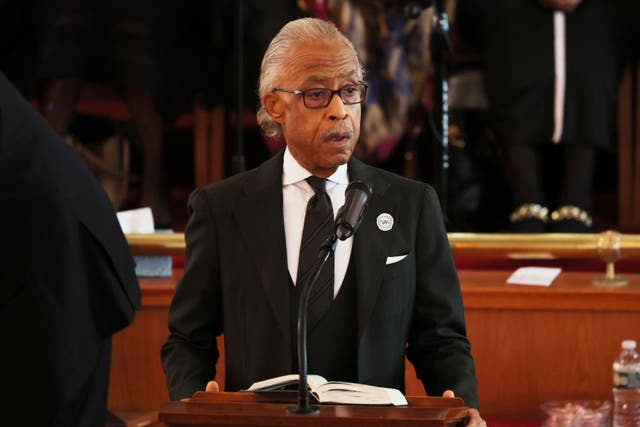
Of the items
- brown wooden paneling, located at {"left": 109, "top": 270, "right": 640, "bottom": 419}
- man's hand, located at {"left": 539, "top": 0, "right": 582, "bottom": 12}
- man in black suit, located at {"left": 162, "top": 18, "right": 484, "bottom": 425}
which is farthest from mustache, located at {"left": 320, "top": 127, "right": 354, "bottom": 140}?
man's hand, located at {"left": 539, "top": 0, "right": 582, "bottom": 12}

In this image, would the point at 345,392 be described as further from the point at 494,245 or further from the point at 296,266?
the point at 494,245

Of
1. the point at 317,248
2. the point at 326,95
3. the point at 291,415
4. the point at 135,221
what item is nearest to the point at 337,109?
the point at 326,95

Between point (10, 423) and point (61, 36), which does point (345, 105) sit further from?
point (61, 36)

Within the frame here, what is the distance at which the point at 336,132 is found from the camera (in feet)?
6.34

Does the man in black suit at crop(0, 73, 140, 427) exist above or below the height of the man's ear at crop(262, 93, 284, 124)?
below

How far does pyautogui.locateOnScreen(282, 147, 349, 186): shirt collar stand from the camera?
2035mm

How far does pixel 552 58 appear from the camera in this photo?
409 centimetres

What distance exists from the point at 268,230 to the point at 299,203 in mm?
82

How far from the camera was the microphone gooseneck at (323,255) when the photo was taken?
1559 mm

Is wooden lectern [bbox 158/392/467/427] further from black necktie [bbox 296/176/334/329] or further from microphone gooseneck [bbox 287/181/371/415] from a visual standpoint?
black necktie [bbox 296/176/334/329]

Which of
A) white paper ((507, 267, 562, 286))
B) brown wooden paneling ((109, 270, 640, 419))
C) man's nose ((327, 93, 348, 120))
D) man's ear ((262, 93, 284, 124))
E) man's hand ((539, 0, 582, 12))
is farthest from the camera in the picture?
man's hand ((539, 0, 582, 12))

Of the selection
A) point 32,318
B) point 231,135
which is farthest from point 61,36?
point 32,318

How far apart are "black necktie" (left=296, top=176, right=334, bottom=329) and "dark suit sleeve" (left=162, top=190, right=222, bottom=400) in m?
0.16

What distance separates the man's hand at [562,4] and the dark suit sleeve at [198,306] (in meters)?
2.38
